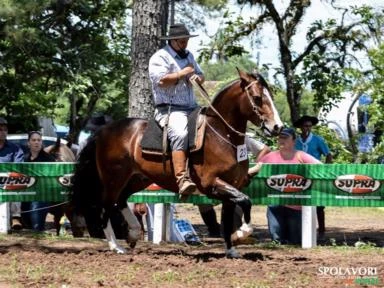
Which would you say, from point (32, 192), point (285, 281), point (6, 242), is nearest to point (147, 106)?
point (32, 192)

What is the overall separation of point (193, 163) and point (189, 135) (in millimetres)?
345

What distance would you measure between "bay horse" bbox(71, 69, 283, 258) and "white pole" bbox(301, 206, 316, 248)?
1.92 m

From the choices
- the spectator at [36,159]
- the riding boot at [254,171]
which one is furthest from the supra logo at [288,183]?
the spectator at [36,159]

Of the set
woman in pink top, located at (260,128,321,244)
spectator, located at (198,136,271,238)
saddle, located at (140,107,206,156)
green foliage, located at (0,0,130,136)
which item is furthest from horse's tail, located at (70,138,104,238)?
green foliage, located at (0,0,130,136)

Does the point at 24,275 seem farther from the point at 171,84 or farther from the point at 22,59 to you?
the point at 22,59

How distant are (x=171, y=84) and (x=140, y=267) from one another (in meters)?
2.32

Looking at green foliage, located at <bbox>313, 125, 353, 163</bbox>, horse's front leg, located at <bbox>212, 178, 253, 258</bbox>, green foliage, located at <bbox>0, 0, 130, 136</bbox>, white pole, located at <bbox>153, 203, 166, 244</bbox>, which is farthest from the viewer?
green foliage, located at <bbox>0, 0, 130, 136</bbox>

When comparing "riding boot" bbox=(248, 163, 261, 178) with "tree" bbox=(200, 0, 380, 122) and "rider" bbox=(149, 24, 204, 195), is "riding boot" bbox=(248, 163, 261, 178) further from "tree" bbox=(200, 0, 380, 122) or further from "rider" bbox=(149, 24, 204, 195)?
"tree" bbox=(200, 0, 380, 122)

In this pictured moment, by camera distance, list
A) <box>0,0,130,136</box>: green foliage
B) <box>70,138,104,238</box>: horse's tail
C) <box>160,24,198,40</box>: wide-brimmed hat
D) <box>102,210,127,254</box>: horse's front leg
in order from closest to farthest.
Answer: <box>160,24,198,40</box>: wide-brimmed hat, <box>102,210,127,254</box>: horse's front leg, <box>70,138,104,238</box>: horse's tail, <box>0,0,130,136</box>: green foliage

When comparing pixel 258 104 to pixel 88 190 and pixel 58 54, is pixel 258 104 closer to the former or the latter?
pixel 88 190

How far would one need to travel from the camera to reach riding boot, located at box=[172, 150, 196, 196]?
33.3 ft

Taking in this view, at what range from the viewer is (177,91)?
34.6 ft

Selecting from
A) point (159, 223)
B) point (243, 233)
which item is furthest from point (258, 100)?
point (159, 223)

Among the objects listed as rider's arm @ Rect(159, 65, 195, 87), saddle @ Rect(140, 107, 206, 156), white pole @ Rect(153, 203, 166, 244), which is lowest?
white pole @ Rect(153, 203, 166, 244)
